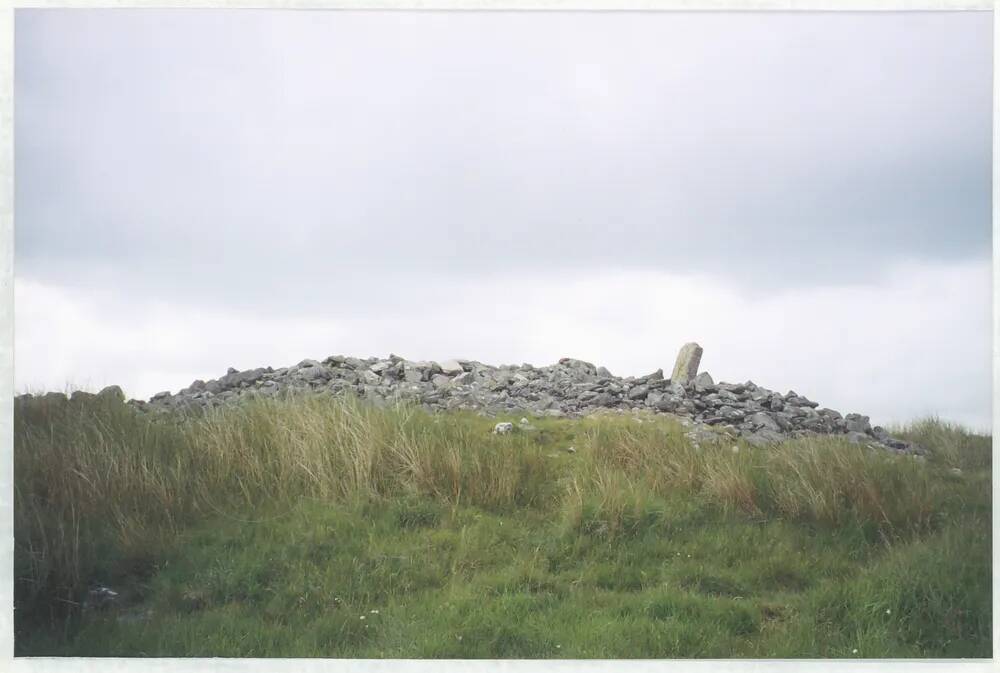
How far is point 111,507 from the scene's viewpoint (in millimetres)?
6492

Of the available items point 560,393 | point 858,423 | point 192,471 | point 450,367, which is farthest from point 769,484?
point 450,367

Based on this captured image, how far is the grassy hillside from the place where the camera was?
218 inches

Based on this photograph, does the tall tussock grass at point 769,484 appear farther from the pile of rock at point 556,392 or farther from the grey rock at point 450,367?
the grey rock at point 450,367

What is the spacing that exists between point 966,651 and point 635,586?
2.31 meters

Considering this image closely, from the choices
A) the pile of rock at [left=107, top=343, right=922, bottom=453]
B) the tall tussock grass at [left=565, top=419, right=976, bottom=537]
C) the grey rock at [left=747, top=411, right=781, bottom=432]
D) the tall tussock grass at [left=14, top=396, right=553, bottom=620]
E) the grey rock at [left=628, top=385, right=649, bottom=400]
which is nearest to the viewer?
the tall tussock grass at [left=14, top=396, right=553, bottom=620]

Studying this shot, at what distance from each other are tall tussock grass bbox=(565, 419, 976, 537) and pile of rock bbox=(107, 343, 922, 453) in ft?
4.12

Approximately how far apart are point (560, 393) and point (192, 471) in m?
5.31

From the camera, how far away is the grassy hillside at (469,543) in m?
5.55

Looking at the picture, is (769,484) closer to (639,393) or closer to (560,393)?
(639,393)

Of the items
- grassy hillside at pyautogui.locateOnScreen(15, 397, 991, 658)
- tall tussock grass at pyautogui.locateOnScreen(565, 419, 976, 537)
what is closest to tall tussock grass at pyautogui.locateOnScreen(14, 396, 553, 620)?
grassy hillside at pyautogui.locateOnScreen(15, 397, 991, 658)

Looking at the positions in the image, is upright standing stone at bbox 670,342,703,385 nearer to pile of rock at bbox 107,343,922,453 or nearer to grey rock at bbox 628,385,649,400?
pile of rock at bbox 107,343,922,453

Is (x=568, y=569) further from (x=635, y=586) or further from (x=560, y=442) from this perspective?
(x=560, y=442)

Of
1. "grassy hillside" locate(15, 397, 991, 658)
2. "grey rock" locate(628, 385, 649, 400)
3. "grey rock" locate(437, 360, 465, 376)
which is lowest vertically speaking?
"grassy hillside" locate(15, 397, 991, 658)

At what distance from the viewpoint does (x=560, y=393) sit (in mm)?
11117
